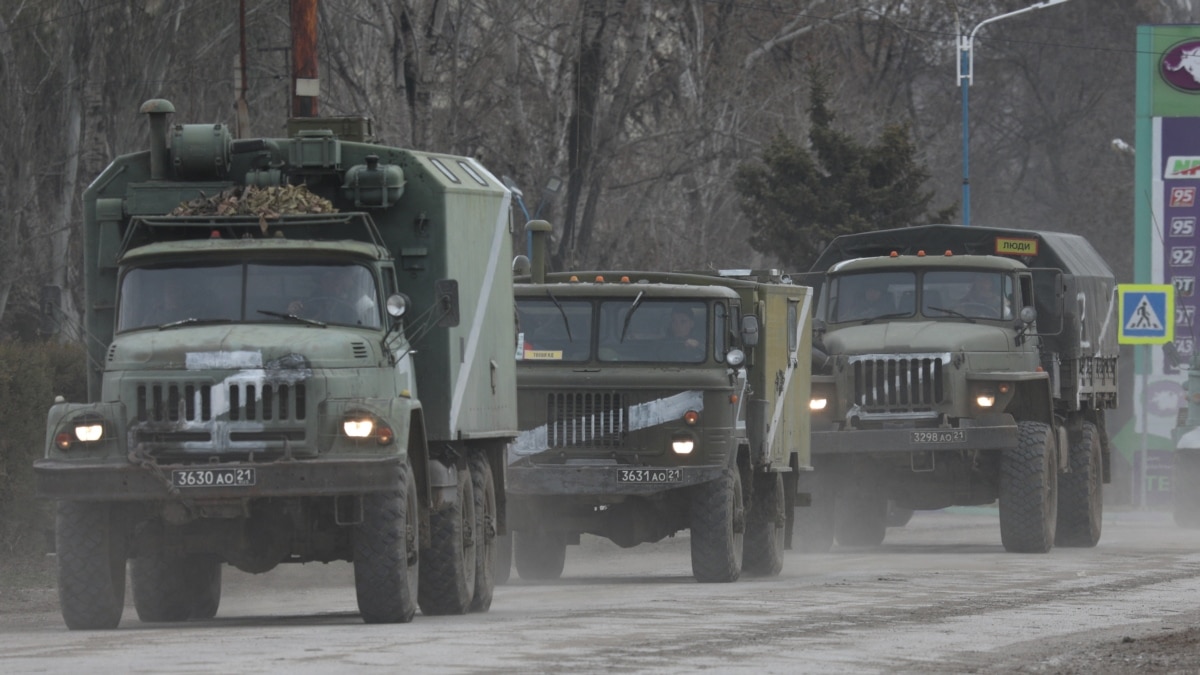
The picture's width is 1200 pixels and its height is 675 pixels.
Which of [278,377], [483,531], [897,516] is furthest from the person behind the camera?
[897,516]

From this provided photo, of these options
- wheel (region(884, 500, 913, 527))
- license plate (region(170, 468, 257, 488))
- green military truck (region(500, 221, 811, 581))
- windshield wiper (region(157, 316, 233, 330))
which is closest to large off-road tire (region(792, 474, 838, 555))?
wheel (region(884, 500, 913, 527))

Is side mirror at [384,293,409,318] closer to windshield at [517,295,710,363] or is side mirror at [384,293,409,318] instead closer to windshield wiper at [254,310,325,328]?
windshield wiper at [254,310,325,328]

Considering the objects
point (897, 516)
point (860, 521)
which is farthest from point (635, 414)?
point (897, 516)

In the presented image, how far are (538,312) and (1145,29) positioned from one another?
74.6 feet

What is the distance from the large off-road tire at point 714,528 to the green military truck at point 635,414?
0.4 inches

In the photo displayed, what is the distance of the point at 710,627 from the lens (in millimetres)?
14477

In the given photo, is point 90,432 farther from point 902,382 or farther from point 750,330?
point 902,382

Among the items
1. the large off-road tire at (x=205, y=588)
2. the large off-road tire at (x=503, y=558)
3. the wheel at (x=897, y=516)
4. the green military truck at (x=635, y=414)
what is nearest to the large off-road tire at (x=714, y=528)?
the green military truck at (x=635, y=414)

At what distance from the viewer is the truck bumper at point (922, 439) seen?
24250 mm

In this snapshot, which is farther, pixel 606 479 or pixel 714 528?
pixel 714 528

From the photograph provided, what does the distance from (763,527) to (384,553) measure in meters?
7.68

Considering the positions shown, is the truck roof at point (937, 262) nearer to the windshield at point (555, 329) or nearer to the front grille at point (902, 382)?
the front grille at point (902, 382)

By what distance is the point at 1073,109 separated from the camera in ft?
225

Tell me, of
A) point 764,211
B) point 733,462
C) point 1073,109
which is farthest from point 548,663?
point 1073,109
